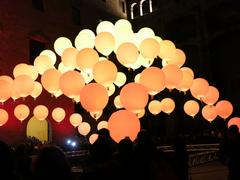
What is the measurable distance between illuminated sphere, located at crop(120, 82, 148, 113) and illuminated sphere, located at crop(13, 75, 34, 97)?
329 cm

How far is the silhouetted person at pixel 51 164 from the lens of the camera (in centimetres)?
271

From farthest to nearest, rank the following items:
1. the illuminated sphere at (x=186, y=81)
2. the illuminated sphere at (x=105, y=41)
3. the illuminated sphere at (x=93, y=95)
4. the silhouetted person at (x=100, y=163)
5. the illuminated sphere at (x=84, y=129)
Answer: the illuminated sphere at (x=84, y=129)
the illuminated sphere at (x=186, y=81)
the illuminated sphere at (x=105, y=41)
the illuminated sphere at (x=93, y=95)
the silhouetted person at (x=100, y=163)

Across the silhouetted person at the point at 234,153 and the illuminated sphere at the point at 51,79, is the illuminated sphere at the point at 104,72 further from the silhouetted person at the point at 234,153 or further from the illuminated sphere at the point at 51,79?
the silhouetted person at the point at 234,153

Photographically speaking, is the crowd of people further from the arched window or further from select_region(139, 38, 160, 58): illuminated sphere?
the arched window

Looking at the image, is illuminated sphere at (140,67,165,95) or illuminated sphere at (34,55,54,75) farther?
illuminated sphere at (34,55,54,75)

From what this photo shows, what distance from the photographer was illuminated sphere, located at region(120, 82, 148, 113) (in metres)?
7.16

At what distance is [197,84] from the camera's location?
Answer: 9.76 meters

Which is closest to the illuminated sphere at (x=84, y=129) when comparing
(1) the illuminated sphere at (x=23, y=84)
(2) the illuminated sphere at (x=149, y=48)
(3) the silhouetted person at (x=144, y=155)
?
(1) the illuminated sphere at (x=23, y=84)

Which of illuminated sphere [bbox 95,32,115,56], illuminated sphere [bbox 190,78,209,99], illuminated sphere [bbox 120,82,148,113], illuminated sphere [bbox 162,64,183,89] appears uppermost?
illuminated sphere [bbox 95,32,115,56]

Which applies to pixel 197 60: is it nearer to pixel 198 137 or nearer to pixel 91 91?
pixel 198 137

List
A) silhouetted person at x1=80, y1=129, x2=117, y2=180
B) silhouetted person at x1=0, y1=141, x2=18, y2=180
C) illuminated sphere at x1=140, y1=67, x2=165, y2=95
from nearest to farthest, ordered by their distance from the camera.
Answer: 1. silhouetted person at x1=0, y1=141, x2=18, y2=180
2. silhouetted person at x1=80, y1=129, x2=117, y2=180
3. illuminated sphere at x1=140, y1=67, x2=165, y2=95

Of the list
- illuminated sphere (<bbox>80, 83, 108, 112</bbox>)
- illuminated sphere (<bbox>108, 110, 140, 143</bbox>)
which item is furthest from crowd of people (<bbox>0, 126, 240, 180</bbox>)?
illuminated sphere (<bbox>80, 83, 108, 112</bbox>)

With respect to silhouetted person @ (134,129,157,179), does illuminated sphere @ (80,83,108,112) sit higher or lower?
higher

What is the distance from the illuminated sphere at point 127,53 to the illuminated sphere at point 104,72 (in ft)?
2.01
